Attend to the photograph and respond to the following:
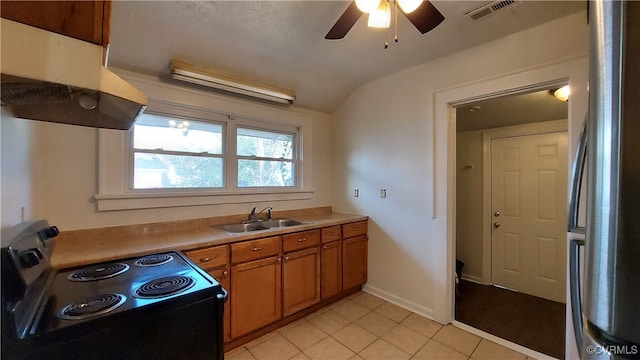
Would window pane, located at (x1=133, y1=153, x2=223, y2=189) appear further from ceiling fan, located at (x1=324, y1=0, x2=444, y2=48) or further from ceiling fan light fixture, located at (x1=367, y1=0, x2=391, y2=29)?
ceiling fan light fixture, located at (x1=367, y1=0, x2=391, y2=29)

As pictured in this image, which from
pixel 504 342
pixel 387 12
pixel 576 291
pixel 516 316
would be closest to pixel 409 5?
pixel 387 12

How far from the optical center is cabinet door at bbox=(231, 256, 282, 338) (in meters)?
2.05

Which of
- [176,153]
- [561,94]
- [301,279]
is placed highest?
[561,94]

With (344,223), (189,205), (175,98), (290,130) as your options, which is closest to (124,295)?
(189,205)

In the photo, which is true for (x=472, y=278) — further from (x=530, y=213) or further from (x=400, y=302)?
(x=400, y=302)

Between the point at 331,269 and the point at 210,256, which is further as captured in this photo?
the point at 331,269

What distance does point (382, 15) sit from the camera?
1488mm

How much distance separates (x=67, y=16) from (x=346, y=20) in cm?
127

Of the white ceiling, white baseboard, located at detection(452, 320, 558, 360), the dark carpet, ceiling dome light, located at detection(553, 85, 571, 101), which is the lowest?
the dark carpet

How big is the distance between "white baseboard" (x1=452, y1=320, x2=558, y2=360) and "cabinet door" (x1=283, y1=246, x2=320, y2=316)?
1312 millimetres

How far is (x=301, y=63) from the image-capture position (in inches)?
102

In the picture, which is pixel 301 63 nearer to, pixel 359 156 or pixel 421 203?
pixel 359 156

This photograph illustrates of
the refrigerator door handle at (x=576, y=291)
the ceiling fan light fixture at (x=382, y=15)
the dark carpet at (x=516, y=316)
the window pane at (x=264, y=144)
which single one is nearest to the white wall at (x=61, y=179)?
the window pane at (x=264, y=144)

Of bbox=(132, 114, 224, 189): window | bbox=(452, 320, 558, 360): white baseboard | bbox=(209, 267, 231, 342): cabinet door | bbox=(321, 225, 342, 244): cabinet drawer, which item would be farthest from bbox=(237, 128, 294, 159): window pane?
bbox=(452, 320, 558, 360): white baseboard
